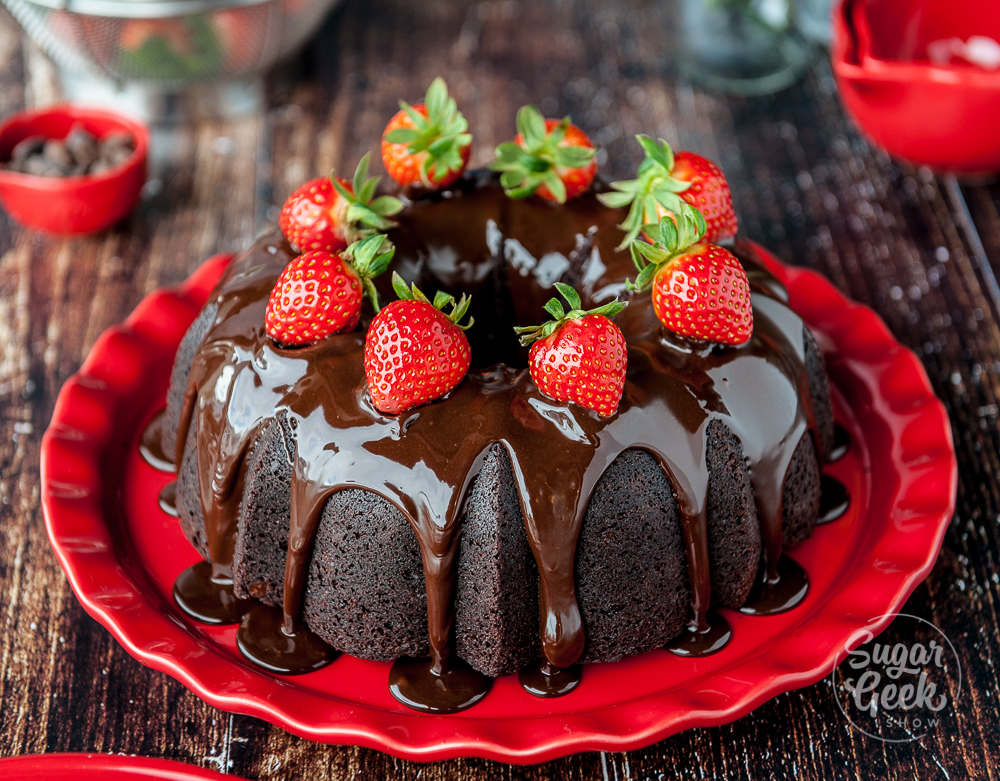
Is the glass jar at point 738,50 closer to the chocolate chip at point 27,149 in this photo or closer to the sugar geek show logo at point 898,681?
the chocolate chip at point 27,149

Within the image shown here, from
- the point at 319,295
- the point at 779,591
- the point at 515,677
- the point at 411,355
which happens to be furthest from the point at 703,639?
the point at 319,295

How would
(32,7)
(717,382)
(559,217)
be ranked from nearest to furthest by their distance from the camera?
(717,382), (559,217), (32,7)

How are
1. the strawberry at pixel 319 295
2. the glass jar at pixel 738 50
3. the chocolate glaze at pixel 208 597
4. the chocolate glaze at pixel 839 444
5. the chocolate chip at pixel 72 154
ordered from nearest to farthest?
the strawberry at pixel 319 295 → the chocolate glaze at pixel 208 597 → the chocolate glaze at pixel 839 444 → the chocolate chip at pixel 72 154 → the glass jar at pixel 738 50

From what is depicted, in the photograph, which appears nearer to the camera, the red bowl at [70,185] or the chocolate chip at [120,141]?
the red bowl at [70,185]

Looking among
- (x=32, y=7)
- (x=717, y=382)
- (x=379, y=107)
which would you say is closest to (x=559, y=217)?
(x=717, y=382)

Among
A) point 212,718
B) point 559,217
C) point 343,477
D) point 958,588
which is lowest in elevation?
point 212,718

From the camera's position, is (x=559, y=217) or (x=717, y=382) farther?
(x=559, y=217)

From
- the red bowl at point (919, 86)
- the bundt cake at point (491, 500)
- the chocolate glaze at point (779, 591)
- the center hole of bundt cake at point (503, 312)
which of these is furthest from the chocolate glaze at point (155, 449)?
the red bowl at point (919, 86)

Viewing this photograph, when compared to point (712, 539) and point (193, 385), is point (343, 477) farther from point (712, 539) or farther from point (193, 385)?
point (712, 539)
